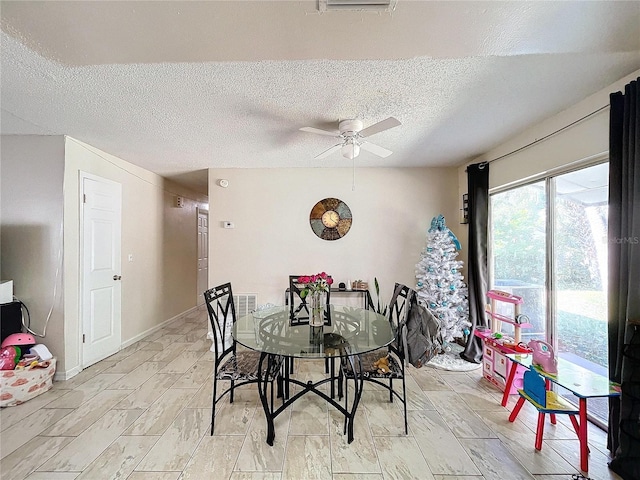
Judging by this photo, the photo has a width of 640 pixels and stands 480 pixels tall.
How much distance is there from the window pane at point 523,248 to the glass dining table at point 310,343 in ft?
5.15

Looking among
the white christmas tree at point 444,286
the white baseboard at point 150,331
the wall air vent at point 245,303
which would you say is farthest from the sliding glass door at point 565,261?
the white baseboard at point 150,331

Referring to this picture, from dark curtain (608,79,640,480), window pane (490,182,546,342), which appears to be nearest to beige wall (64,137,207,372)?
dark curtain (608,79,640,480)

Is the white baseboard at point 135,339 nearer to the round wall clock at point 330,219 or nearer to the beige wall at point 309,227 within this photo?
the beige wall at point 309,227

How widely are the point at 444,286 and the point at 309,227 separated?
2.01 m

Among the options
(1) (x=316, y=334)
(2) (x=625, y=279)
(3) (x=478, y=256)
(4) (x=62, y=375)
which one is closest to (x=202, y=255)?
(4) (x=62, y=375)

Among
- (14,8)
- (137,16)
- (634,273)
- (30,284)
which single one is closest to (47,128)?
(30,284)

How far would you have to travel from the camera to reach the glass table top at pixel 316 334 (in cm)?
182

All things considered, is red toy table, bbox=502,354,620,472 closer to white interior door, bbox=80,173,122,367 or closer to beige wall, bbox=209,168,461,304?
beige wall, bbox=209,168,461,304

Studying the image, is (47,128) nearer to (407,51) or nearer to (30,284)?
(30,284)

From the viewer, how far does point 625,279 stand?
5.44 feet

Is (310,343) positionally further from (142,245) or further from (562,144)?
(142,245)

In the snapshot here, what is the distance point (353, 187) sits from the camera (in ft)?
13.1

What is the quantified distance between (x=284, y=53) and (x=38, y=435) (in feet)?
10.2

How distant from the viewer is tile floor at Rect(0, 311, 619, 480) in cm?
165
